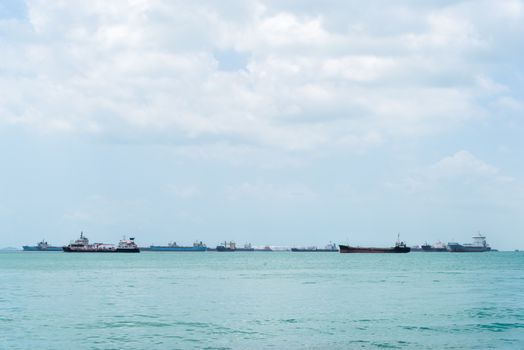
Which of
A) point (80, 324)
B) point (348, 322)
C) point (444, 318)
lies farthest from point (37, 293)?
point (444, 318)

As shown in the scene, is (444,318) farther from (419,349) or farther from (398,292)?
(398,292)

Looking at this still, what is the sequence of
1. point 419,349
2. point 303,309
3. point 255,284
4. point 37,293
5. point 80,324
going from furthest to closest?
1. point 255,284
2. point 37,293
3. point 303,309
4. point 80,324
5. point 419,349

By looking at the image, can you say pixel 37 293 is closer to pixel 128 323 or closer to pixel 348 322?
pixel 128 323

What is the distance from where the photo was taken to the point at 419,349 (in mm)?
39938

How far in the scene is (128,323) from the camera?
51344 mm

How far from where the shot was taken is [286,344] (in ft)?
137

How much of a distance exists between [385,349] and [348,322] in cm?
1198

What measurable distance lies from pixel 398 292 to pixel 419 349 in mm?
40651

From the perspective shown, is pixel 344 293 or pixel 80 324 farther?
pixel 344 293

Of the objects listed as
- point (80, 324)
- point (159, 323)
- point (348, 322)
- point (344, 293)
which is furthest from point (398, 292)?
point (80, 324)

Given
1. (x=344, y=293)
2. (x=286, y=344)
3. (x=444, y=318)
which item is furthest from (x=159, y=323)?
(x=344, y=293)

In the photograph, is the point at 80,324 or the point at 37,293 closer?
the point at 80,324

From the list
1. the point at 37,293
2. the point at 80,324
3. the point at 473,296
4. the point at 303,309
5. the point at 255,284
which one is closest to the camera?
the point at 80,324

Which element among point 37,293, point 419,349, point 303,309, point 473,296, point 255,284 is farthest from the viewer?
point 255,284
